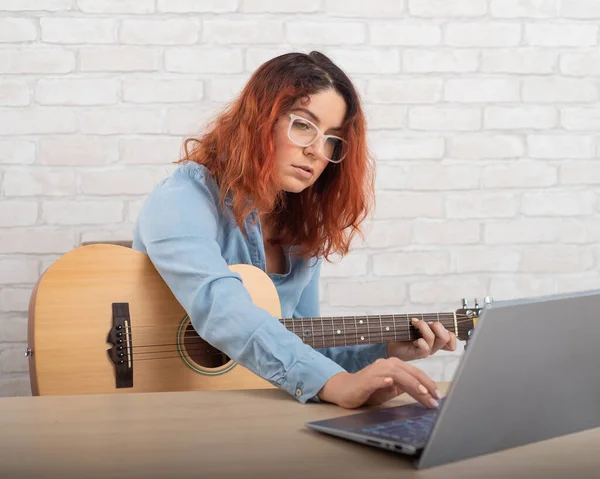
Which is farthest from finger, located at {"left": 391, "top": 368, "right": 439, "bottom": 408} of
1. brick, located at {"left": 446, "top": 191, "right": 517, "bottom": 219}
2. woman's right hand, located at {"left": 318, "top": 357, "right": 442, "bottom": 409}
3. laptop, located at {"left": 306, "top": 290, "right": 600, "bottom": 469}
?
brick, located at {"left": 446, "top": 191, "right": 517, "bottom": 219}

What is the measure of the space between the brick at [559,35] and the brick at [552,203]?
1.47ft

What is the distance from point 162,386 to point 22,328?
29.7 inches

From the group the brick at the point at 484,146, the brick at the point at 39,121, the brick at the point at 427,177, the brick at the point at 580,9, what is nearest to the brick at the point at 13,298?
the brick at the point at 39,121

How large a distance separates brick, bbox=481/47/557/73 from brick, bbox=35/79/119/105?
3.54ft

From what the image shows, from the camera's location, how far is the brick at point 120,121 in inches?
83.6

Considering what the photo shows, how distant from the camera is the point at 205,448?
790mm

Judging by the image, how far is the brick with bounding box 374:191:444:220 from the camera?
2.26 meters

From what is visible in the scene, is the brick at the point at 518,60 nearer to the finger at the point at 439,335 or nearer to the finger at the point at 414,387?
the finger at the point at 439,335

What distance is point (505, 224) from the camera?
2336 millimetres

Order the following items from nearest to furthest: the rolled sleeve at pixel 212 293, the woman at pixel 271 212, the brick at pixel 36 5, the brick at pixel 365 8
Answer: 1. the rolled sleeve at pixel 212 293
2. the woman at pixel 271 212
3. the brick at pixel 36 5
4. the brick at pixel 365 8

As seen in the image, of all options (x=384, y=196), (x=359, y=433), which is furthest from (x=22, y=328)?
(x=359, y=433)

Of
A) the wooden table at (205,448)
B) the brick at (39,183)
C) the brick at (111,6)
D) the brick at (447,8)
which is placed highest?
the brick at (447,8)

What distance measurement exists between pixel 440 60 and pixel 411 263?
1.97 ft

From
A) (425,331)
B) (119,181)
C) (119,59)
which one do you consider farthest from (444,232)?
(119,59)
